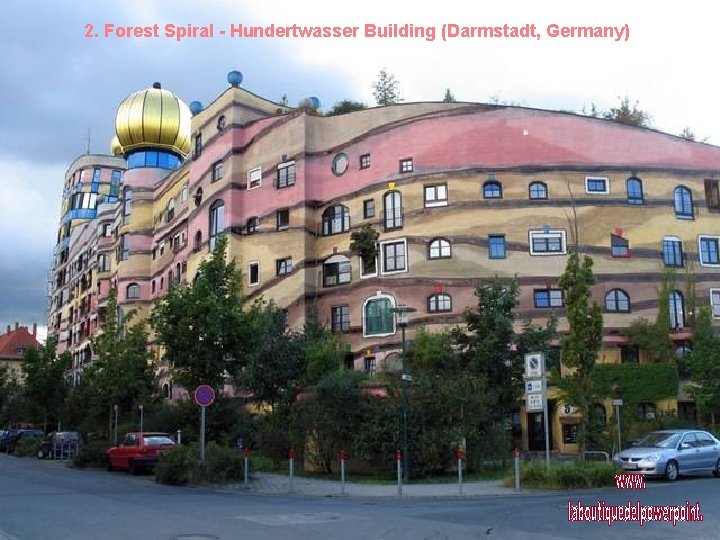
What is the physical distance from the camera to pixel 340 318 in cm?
4384

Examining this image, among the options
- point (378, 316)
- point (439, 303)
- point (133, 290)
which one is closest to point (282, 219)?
point (378, 316)

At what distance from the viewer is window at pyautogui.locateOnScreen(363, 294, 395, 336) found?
40.9 metres

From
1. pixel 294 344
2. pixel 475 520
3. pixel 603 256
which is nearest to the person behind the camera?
pixel 475 520

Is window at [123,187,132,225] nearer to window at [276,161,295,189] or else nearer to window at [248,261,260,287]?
window at [248,261,260,287]

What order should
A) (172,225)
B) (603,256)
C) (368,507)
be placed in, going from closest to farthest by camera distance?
(368,507)
(603,256)
(172,225)

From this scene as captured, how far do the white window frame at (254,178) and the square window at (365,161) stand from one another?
7198mm

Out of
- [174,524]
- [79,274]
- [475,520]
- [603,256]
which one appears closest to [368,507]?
[475,520]

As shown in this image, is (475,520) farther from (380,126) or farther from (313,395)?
(380,126)

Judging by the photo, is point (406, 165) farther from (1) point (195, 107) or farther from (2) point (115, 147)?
(2) point (115, 147)

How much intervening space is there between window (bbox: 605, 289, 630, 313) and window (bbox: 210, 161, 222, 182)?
25.0 meters

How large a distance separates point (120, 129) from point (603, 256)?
40953 millimetres

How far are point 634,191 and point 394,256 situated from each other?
13107mm

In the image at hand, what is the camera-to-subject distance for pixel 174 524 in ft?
42.4

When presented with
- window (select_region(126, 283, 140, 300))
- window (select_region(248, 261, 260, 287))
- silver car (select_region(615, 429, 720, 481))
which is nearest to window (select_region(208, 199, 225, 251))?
window (select_region(248, 261, 260, 287))
